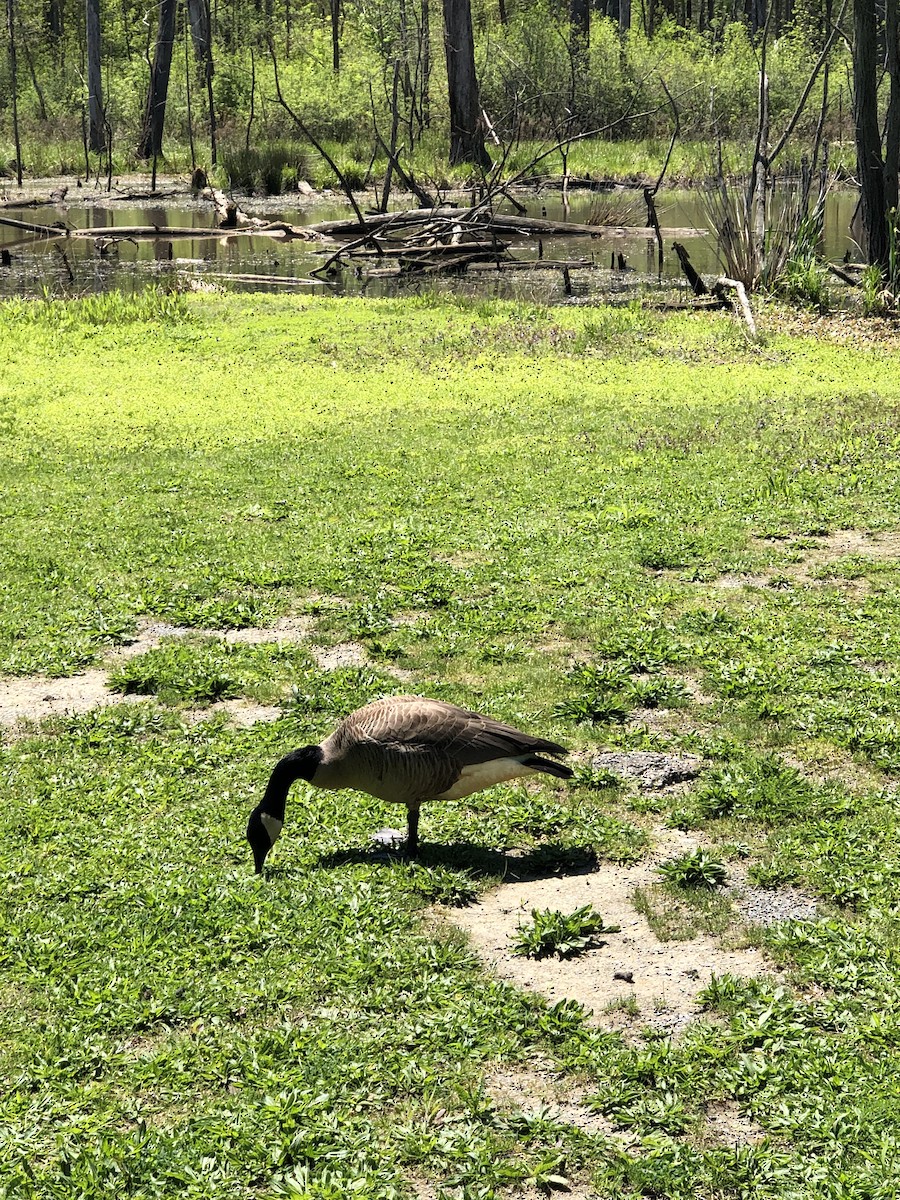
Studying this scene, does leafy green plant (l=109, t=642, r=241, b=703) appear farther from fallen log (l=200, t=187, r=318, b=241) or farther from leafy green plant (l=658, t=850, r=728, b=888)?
fallen log (l=200, t=187, r=318, b=241)

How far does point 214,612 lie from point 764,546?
3.95m

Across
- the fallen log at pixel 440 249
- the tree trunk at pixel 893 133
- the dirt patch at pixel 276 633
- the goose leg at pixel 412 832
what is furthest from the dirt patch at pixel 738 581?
the fallen log at pixel 440 249

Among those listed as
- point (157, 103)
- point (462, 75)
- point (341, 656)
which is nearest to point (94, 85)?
point (157, 103)

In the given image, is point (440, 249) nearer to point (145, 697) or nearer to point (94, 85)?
point (145, 697)

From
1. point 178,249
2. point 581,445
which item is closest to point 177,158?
point 178,249

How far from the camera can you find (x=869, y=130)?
64.5ft

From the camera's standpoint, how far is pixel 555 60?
50312mm

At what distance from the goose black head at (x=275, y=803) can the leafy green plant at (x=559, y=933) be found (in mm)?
1105

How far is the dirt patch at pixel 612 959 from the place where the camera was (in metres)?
4.79

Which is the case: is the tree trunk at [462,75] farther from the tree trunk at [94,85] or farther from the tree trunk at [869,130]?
the tree trunk at [869,130]

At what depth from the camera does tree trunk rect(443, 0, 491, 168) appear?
37.2 m

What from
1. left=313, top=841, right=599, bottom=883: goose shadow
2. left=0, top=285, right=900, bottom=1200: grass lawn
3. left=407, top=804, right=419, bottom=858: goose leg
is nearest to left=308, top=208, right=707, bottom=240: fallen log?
left=0, top=285, right=900, bottom=1200: grass lawn

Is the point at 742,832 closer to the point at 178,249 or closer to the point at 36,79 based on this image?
the point at 178,249

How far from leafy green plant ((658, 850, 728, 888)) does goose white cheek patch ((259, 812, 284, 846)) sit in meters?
1.64
